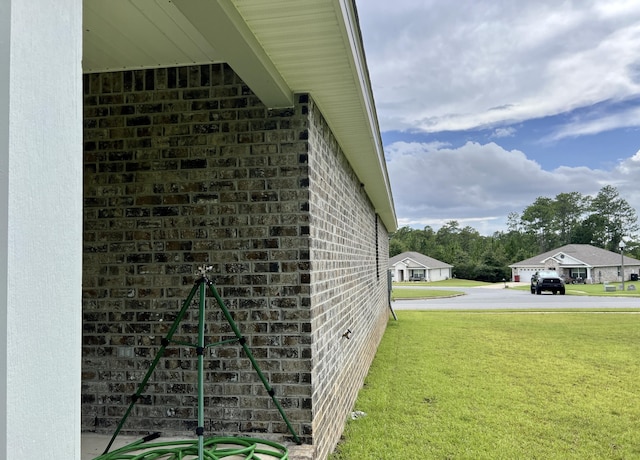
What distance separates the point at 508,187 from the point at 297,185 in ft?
359

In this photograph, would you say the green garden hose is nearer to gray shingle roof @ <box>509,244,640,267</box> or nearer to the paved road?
the paved road

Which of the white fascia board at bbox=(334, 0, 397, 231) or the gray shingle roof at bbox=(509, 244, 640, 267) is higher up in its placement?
the white fascia board at bbox=(334, 0, 397, 231)

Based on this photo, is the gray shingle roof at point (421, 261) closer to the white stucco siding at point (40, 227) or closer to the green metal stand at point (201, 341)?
the green metal stand at point (201, 341)

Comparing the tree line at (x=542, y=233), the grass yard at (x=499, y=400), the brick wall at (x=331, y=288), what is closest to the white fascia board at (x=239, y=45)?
the brick wall at (x=331, y=288)

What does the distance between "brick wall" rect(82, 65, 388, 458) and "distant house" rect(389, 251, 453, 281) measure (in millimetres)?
59087

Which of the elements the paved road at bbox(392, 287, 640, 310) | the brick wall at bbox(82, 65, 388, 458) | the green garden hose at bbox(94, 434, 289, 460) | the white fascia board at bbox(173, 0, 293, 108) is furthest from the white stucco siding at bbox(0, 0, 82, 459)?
the paved road at bbox(392, 287, 640, 310)

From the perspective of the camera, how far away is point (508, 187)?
4055 inches

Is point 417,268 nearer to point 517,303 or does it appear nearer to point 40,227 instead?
point 517,303

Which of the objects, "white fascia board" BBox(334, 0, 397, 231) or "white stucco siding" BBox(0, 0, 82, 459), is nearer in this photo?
"white stucco siding" BBox(0, 0, 82, 459)

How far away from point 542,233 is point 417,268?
94.9 ft

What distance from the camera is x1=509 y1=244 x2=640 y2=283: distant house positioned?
166ft

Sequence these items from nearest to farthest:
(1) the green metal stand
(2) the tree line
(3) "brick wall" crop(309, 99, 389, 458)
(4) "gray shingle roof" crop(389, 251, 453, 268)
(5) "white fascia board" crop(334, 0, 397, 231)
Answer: (5) "white fascia board" crop(334, 0, 397, 231), (1) the green metal stand, (3) "brick wall" crop(309, 99, 389, 458), (4) "gray shingle roof" crop(389, 251, 453, 268), (2) the tree line

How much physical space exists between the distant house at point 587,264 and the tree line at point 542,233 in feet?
30.2

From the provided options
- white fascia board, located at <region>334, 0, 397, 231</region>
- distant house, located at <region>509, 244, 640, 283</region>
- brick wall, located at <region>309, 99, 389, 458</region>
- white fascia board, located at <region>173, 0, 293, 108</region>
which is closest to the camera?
white fascia board, located at <region>173, 0, 293, 108</region>
